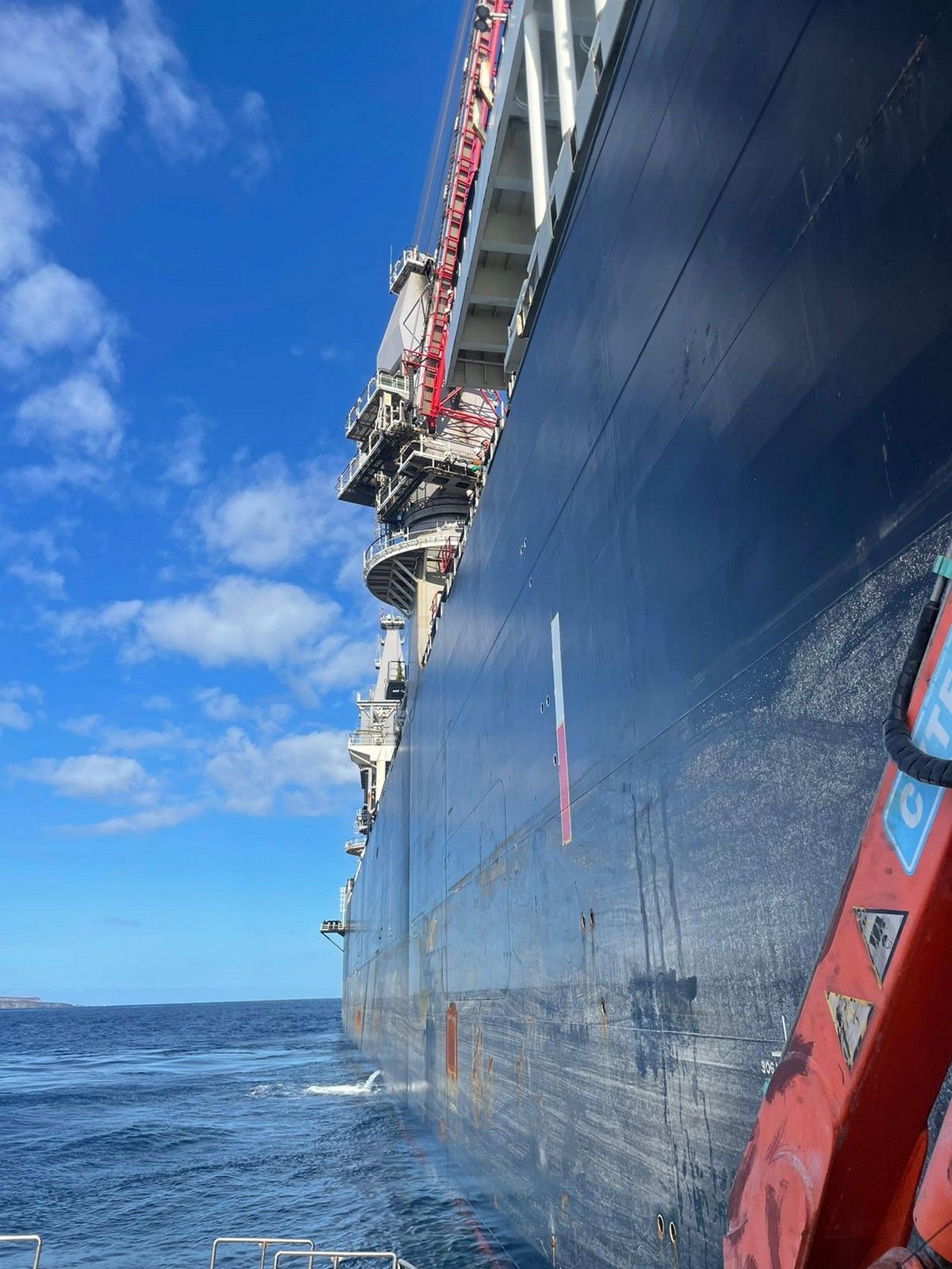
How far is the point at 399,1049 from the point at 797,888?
1793cm

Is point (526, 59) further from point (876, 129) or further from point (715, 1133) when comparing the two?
point (715, 1133)

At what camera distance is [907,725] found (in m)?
1.94

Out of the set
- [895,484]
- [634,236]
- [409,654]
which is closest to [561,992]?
[895,484]

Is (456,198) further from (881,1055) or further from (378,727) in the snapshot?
(378,727)

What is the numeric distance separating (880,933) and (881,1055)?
28 cm

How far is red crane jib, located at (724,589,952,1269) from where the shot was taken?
6.05 feet

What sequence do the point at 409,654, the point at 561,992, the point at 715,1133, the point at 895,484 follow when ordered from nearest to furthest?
the point at 895,484 → the point at 715,1133 → the point at 561,992 → the point at 409,654

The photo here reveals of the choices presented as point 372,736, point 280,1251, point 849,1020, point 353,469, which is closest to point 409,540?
point 353,469

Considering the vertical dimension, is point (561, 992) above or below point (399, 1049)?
above

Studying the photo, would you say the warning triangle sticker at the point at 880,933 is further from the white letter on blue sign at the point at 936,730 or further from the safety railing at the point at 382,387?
the safety railing at the point at 382,387

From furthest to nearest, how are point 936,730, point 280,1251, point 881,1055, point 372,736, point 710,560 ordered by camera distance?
point 372,736
point 280,1251
point 710,560
point 881,1055
point 936,730

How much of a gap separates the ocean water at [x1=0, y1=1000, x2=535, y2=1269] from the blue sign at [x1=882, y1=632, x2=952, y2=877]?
6947 millimetres

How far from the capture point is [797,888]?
320cm

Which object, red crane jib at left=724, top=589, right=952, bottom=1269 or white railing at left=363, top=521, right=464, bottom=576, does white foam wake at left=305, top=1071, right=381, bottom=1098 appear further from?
red crane jib at left=724, top=589, right=952, bottom=1269
